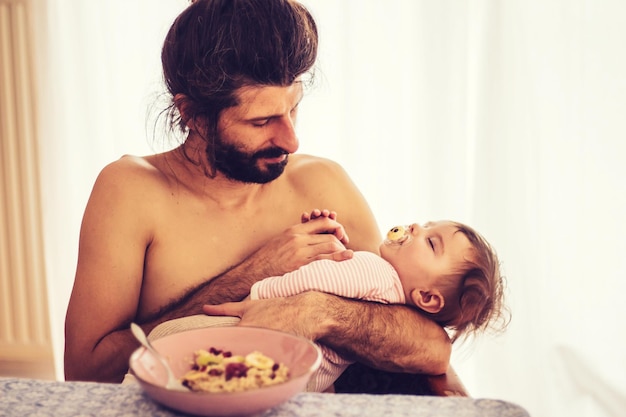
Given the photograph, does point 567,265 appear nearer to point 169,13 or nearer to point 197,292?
point 197,292

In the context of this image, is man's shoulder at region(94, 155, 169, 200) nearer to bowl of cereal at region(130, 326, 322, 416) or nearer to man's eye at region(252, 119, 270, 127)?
man's eye at region(252, 119, 270, 127)

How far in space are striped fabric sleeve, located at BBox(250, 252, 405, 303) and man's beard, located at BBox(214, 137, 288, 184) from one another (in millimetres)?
275

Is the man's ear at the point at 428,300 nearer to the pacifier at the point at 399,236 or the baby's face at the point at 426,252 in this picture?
the baby's face at the point at 426,252

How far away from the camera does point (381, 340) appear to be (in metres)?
1.44

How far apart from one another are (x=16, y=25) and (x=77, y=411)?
2.30 metres

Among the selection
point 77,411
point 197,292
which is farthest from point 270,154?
point 77,411

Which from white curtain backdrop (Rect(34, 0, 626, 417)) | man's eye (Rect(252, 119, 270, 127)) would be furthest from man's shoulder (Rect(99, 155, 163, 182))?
white curtain backdrop (Rect(34, 0, 626, 417))

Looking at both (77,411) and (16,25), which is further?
(16,25)

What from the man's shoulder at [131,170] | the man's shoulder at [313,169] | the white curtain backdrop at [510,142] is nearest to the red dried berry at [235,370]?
the man's shoulder at [131,170]

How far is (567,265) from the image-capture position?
2.60 meters

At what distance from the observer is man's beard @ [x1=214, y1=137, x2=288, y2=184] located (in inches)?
64.9

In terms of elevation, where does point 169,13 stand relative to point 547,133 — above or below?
above

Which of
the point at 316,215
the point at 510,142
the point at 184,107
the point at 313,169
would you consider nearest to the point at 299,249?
the point at 316,215

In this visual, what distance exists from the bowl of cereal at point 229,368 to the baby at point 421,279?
462 mm
